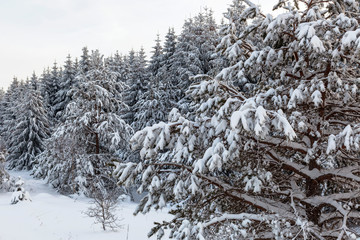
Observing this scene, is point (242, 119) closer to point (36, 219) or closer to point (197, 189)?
point (197, 189)

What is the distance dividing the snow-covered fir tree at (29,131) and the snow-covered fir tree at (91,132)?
13.2 m

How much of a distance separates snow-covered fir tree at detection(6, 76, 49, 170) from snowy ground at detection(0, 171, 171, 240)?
54.3ft

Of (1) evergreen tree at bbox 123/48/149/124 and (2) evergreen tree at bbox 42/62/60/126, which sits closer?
(1) evergreen tree at bbox 123/48/149/124

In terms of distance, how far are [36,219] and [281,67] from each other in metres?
14.0

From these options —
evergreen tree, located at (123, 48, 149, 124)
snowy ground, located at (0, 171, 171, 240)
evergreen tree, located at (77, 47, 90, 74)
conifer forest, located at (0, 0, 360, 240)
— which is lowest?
snowy ground, located at (0, 171, 171, 240)

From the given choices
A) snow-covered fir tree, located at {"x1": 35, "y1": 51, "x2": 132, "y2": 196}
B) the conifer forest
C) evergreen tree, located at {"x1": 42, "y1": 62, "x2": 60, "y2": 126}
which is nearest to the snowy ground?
snow-covered fir tree, located at {"x1": 35, "y1": 51, "x2": 132, "y2": 196}

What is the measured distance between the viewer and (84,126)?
67.3 feet

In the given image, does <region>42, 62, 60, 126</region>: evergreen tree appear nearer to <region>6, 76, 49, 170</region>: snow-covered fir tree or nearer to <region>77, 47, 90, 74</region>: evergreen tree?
<region>6, 76, 49, 170</region>: snow-covered fir tree

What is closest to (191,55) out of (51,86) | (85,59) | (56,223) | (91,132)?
(91,132)

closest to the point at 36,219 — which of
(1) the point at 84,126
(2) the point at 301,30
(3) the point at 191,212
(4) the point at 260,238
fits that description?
(1) the point at 84,126

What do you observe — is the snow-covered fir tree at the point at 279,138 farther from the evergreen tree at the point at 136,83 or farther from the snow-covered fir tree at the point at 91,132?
the evergreen tree at the point at 136,83

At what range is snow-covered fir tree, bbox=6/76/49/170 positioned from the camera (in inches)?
1363

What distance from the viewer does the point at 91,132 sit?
69.3 ft

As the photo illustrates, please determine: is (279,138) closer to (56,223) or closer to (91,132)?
(56,223)
